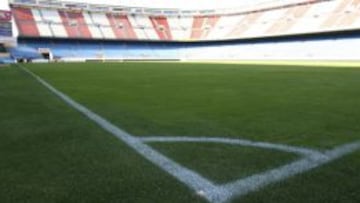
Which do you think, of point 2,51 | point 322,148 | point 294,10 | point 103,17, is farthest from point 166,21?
point 322,148

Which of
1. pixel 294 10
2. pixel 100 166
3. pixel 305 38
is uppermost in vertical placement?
pixel 100 166

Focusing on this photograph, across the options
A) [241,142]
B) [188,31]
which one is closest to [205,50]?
[188,31]

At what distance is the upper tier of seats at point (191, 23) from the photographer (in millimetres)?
45688

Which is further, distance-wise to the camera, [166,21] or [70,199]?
[166,21]

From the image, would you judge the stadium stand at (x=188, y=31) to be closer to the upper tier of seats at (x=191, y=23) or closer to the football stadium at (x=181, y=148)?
the upper tier of seats at (x=191, y=23)

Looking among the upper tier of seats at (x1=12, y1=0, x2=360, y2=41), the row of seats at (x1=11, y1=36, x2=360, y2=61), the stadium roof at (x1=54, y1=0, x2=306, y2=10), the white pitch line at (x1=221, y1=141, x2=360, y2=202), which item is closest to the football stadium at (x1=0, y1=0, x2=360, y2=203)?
the white pitch line at (x1=221, y1=141, x2=360, y2=202)

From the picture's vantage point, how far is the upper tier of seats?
45688 millimetres

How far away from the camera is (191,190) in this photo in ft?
9.41

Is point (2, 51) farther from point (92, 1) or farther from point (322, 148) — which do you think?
point (322, 148)

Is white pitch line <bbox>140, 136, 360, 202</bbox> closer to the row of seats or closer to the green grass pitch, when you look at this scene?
the green grass pitch

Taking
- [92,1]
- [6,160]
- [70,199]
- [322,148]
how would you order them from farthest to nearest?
1. [92,1]
2. [322,148]
3. [6,160]
4. [70,199]

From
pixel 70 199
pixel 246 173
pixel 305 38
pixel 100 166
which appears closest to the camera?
pixel 70 199

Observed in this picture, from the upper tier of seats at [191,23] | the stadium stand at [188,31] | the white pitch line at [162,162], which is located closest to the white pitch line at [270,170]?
the white pitch line at [162,162]

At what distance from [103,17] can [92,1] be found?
318 cm
